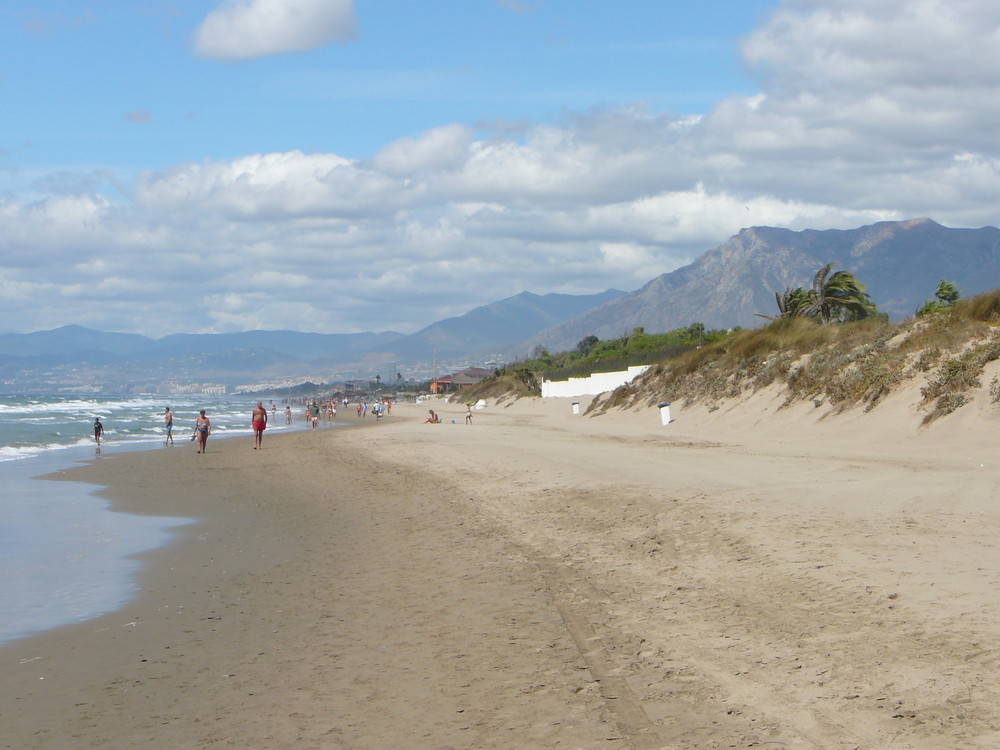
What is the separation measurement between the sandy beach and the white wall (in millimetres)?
38692

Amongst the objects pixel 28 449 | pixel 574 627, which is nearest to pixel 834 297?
pixel 28 449

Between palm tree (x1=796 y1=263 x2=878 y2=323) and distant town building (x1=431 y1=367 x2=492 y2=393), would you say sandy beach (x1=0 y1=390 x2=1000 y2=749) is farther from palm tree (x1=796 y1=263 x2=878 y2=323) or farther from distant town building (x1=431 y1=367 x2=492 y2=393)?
distant town building (x1=431 y1=367 x2=492 y2=393)

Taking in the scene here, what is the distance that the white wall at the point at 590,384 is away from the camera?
54625mm

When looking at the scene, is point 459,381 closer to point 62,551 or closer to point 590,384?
point 590,384

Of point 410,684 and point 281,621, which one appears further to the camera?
point 281,621

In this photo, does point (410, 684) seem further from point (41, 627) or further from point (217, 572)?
point (217, 572)

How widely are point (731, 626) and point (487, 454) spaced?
51.1 feet

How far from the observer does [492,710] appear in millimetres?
5359

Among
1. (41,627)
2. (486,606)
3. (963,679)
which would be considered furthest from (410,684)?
(41,627)

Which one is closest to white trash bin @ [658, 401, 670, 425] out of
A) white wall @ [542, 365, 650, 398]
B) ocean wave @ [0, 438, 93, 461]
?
white wall @ [542, 365, 650, 398]

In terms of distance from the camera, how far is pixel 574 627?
6.96 m

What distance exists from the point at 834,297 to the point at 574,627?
1445 inches

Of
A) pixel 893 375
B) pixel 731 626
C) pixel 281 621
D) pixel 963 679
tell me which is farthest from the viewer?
pixel 893 375

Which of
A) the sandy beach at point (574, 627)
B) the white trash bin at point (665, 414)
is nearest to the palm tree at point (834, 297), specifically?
the white trash bin at point (665, 414)
